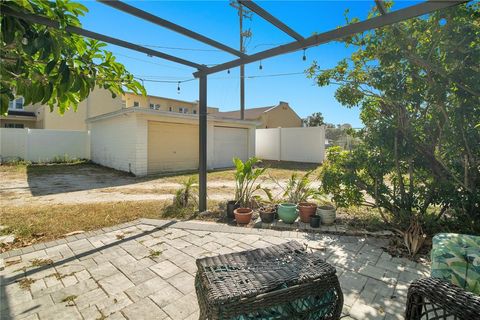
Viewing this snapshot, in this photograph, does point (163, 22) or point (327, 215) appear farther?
point (327, 215)

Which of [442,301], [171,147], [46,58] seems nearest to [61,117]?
[171,147]

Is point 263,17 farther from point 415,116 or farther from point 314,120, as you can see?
point 314,120

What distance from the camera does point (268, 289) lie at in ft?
Answer: 5.32

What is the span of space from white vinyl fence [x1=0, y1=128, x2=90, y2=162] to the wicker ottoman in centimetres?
1640

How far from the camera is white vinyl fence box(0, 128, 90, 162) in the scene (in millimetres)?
13805

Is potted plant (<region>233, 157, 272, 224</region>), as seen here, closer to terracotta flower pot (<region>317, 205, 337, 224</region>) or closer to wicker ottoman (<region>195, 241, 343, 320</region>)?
terracotta flower pot (<region>317, 205, 337, 224</region>)

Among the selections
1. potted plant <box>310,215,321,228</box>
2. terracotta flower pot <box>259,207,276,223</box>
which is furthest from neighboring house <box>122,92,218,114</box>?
potted plant <box>310,215,321,228</box>

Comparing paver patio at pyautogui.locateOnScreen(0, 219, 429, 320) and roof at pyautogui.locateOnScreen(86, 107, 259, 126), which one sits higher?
roof at pyautogui.locateOnScreen(86, 107, 259, 126)

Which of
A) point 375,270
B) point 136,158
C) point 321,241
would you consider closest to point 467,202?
point 375,270

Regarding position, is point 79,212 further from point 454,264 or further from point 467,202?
point 467,202

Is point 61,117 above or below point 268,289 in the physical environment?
above

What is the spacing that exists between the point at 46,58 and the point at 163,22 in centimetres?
177

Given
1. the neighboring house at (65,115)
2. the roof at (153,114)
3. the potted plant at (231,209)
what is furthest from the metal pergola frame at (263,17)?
the neighboring house at (65,115)

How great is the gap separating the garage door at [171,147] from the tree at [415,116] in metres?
8.97
